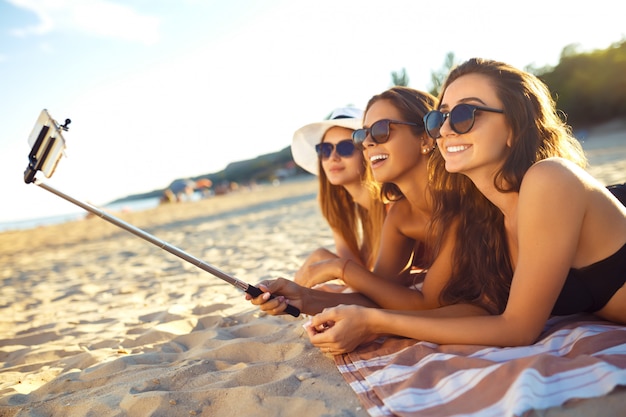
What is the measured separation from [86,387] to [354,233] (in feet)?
7.20

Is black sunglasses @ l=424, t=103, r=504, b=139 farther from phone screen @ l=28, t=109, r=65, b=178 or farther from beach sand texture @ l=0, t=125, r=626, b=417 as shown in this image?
phone screen @ l=28, t=109, r=65, b=178

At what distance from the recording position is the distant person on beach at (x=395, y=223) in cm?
256

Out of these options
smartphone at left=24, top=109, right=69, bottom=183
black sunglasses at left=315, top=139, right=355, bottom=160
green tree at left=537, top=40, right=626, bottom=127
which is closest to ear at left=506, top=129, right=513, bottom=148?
black sunglasses at left=315, top=139, right=355, bottom=160

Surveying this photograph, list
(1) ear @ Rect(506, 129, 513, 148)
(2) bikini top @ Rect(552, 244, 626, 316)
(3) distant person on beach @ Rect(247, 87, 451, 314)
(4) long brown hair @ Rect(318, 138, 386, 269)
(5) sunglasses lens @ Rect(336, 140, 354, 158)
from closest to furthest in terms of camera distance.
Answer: (2) bikini top @ Rect(552, 244, 626, 316)
(1) ear @ Rect(506, 129, 513, 148)
(3) distant person on beach @ Rect(247, 87, 451, 314)
(5) sunglasses lens @ Rect(336, 140, 354, 158)
(4) long brown hair @ Rect(318, 138, 386, 269)

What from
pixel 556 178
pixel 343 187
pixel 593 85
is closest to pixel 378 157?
pixel 343 187

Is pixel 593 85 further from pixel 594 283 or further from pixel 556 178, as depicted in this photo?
pixel 556 178

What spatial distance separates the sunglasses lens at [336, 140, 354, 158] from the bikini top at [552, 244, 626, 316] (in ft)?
5.65

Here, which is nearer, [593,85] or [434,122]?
[434,122]

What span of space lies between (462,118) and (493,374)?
102 cm

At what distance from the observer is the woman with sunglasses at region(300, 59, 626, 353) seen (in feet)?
5.85

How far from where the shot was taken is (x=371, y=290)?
2.64m

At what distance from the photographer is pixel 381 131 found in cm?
277

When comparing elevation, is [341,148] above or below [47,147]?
below

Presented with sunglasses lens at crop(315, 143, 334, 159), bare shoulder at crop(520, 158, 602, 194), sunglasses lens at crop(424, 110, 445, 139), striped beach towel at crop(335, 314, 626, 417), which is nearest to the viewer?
striped beach towel at crop(335, 314, 626, 417)
